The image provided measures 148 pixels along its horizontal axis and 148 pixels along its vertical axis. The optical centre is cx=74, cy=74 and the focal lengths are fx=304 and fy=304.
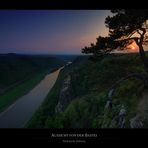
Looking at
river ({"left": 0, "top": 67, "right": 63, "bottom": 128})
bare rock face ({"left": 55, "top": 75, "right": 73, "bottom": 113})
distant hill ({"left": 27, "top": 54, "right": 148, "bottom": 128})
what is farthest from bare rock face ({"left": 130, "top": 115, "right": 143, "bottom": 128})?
river ({"left": 0, "top": 67, "right": 63, "bottom": 128})

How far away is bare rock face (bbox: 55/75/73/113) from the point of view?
3996 mm

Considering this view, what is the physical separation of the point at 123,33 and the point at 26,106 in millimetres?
1633

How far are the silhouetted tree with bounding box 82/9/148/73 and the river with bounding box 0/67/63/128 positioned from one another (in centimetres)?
66

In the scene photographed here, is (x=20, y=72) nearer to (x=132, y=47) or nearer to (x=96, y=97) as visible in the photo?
(x=96, y=97)

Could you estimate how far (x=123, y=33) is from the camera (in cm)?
415

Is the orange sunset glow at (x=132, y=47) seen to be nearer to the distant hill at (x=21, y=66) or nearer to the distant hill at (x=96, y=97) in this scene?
the distant hill at (x=96, y=97)

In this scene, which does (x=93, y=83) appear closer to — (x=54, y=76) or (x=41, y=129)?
(x=54, y=76)

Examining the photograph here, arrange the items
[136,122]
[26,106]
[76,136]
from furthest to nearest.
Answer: [26,106] < [136,122] < [76,136]

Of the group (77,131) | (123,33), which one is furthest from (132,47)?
(77,131)

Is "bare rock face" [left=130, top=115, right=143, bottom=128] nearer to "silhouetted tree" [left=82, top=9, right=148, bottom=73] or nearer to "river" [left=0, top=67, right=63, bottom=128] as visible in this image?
"silhouetted tree" [left=82, top=9, right=148, bottom=73]

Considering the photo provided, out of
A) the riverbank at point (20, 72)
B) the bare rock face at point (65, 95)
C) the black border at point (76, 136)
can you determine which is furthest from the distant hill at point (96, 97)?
the riverbank at point (20, 72)

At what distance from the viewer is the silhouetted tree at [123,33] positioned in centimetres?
389

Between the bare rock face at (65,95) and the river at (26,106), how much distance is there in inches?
6.3

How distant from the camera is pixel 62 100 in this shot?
405 cm
